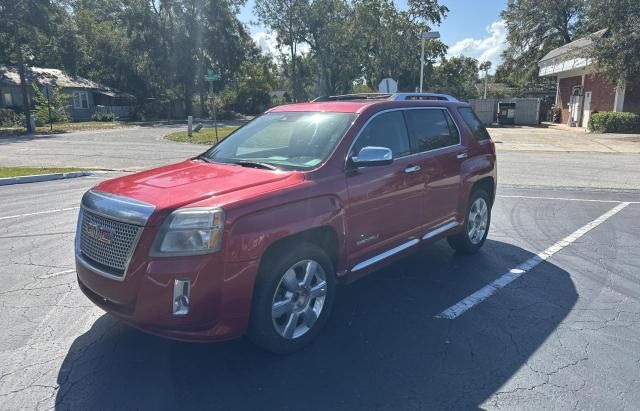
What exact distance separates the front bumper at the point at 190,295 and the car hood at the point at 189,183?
0.34 metres

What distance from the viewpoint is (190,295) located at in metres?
3.01

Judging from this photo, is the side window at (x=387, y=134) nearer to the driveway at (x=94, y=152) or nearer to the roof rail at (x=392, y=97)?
the roof rail at (x=392, y=97)

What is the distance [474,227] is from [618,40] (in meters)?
22.7

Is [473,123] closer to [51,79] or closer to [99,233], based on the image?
[99,233]

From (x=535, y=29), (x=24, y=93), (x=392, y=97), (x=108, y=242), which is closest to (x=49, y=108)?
(x=24, y=93)

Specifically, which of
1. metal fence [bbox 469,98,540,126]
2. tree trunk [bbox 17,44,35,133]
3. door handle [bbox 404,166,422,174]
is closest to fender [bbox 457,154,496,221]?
door handle [bbox 404,166,422,174]

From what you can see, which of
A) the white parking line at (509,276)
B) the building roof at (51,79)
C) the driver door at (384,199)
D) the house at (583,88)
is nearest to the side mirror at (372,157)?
the driver door at (384,199)

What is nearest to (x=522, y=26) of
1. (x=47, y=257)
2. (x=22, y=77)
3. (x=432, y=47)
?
(x=432, y=47)

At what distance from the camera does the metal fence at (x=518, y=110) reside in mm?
35219

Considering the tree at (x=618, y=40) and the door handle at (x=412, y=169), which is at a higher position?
the tree at (x=618, y=40)

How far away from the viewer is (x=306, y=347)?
12.1ft

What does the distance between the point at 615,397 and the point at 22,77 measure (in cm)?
3271

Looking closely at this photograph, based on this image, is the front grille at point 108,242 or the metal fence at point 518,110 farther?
the metal fence at point 518,110

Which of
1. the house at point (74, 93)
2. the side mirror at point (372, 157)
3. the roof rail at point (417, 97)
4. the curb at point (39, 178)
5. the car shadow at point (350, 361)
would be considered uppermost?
the house at point (74, 93)
